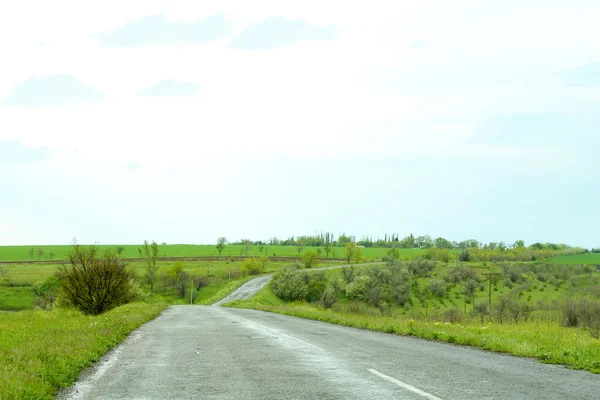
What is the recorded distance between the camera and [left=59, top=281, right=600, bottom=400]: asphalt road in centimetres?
843

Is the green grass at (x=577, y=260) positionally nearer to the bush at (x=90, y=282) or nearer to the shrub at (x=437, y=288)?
the shrub at (x=437, y=288)

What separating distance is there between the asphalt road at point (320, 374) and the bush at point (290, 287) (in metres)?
70.6

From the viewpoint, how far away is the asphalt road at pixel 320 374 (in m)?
8.43

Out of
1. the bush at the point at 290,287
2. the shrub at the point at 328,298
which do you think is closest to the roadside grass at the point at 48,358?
the shrub at the point at 328,298

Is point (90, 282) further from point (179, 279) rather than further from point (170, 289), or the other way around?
point (170, 289)

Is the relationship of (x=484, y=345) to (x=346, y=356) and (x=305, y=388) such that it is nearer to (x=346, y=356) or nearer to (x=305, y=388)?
(x=346, y=356)

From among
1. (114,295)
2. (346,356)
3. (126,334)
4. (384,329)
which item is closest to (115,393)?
(346,356)

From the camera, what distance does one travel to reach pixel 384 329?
2258 cm

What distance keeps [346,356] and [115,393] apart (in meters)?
5.76

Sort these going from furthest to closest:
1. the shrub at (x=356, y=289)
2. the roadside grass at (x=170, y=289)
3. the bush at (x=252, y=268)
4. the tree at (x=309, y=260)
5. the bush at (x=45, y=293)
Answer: the tree at (x=309, y=260) < the bush at (x=252, y=268) < the roadside grass at (x=170, y=289) < the shrub at (x=356, y=289) < the bush at (x=45, y=293)

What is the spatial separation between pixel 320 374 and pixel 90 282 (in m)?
31.2

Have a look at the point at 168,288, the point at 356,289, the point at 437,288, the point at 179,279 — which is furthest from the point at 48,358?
the point at 168,288

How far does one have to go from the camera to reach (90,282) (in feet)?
124

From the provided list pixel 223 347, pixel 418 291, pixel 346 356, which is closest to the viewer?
pixel 346 356
